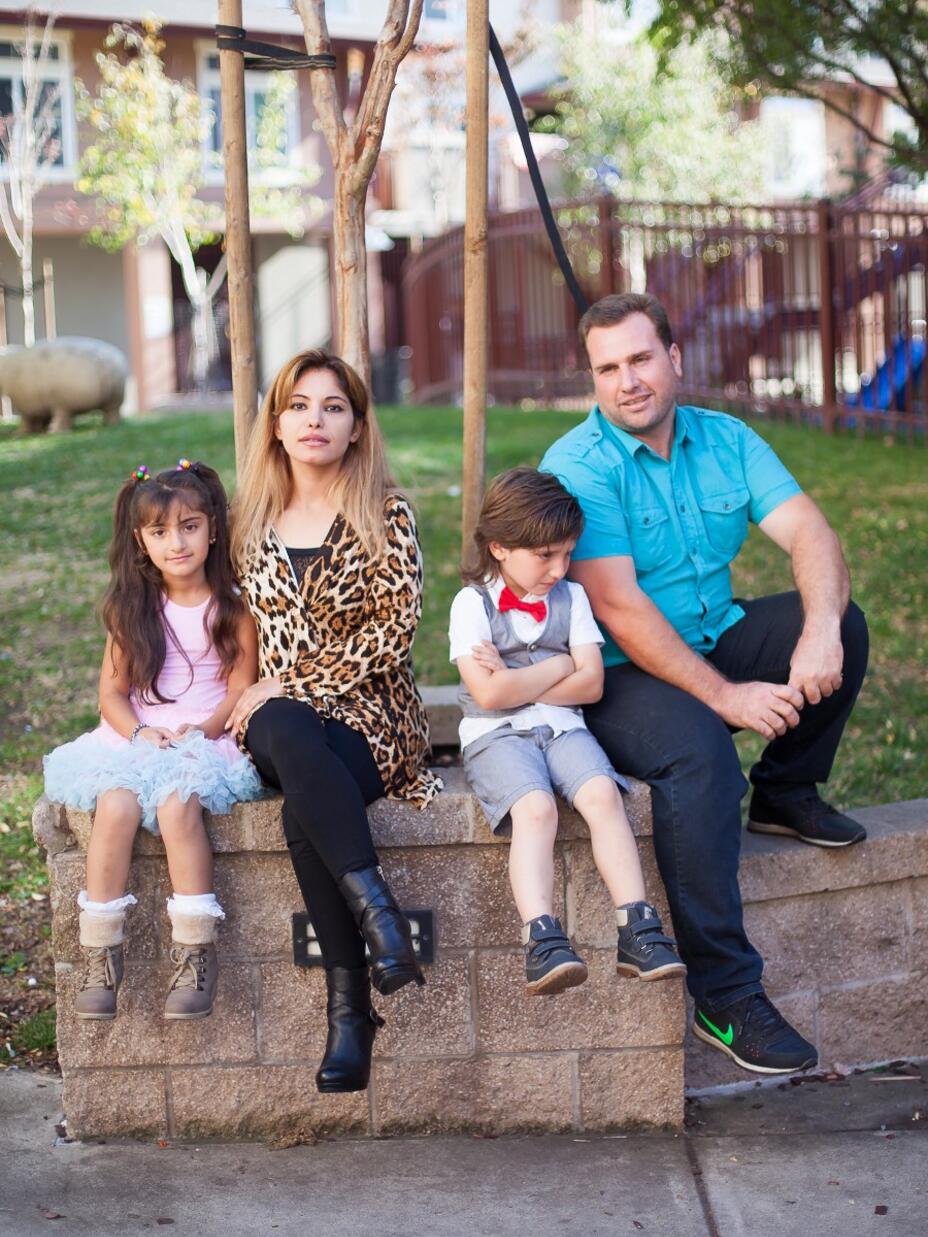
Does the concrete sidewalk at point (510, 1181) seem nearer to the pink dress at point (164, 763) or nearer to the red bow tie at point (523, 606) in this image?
the pink dress at point (164, 763)

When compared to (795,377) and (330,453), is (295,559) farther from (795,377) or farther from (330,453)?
(795,377)

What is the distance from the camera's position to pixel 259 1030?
338 cm

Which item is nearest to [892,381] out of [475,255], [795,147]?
[475,255]

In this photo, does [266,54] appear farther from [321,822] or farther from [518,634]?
[321,822]

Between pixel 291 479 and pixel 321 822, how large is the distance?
0.93 m

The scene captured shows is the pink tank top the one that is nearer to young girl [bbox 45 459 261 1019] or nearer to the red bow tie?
young girl [bbox 45 459 261 1019]

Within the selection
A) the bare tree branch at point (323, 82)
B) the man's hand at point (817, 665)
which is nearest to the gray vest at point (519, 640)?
the man's hand at point (817, 665)

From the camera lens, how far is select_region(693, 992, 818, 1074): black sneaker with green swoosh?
10.3ft

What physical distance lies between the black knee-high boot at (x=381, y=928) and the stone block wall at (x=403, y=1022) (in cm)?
26

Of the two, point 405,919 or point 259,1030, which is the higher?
point 405,919

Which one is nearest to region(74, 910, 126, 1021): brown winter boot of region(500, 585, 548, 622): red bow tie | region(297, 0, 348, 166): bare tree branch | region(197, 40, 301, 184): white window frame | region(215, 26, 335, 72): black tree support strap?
region(500, 585, 548, 622): red bow tie

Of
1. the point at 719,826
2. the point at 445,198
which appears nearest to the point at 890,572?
the point at 719,826

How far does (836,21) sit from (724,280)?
5120 mm

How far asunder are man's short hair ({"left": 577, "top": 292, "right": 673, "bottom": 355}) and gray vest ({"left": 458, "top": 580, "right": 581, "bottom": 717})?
0.68 metres
